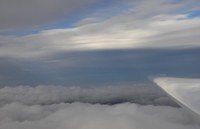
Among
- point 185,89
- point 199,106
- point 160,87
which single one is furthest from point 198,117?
point 160,87

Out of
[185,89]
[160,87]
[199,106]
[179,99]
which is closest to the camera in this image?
[199,106]

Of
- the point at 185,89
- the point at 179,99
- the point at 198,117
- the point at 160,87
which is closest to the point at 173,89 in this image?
the point at 185,89

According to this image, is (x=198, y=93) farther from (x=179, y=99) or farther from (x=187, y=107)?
(x=187, y=107)

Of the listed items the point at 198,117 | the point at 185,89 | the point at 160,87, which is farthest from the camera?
the point at 160,87

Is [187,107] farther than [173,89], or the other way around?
[173,89]

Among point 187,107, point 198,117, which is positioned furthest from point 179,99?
point 198,117

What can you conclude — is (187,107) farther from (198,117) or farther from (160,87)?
(160,87)

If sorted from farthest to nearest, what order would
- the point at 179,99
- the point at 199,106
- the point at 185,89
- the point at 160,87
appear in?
1. the point at 160,87
2. the point at 185,89
3. the point at 179,99
4. the point at 199,106

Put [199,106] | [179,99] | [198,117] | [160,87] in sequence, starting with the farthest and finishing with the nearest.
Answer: [160,87] < [179,99] < [199,106] < [198,117]

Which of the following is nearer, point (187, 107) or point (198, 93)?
point (187, 107)
